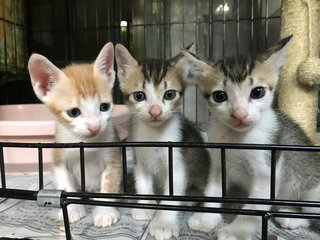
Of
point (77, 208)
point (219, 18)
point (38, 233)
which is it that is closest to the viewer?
point (38, 233)

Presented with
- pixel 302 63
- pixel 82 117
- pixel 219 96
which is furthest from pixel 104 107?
pixel 302 63

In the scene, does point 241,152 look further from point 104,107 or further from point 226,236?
point 104,107

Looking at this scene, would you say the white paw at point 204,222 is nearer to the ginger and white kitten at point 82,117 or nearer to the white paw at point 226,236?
the white paw at point 226,236

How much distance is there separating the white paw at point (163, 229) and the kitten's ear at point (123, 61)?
0.38m

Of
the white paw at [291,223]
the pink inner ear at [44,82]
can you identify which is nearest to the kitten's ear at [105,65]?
the pink inner ear at [44,82]

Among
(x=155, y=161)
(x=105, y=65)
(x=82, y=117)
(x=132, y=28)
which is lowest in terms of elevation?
(x=155, y=161)

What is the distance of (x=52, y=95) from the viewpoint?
0.85 m

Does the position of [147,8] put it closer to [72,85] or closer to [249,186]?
[72,85]

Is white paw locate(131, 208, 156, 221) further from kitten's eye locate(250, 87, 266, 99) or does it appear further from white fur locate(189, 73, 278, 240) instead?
kitten's eye locate(250, 87, 266, 99)

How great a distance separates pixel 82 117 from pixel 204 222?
14.1 inches

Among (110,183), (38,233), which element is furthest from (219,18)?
(38,233)

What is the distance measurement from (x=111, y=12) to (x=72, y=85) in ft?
3.47

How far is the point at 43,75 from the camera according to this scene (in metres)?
0.83

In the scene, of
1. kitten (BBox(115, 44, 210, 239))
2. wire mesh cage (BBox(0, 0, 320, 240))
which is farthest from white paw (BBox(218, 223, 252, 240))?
wire mesh cage (BBox(0, 0, 320, 240))
